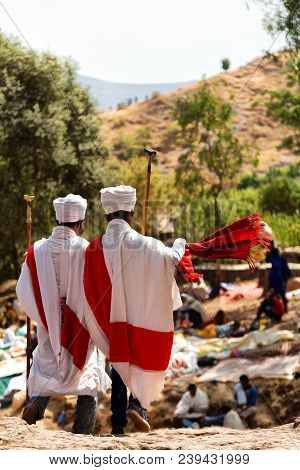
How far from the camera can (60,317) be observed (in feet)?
20.2

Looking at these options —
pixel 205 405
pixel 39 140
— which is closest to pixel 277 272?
pixel 205 405

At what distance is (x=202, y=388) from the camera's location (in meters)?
12.8

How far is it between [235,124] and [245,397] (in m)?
50.5

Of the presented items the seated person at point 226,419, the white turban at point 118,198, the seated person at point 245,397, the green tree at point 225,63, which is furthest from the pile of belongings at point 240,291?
the green tree at point 225,63

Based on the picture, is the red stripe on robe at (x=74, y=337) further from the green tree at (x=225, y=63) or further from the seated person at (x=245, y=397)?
the green tree at (x=225, y=63)

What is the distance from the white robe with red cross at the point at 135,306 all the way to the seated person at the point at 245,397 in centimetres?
608

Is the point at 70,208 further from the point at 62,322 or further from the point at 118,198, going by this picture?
the point at 62,322

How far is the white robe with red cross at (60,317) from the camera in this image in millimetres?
6121

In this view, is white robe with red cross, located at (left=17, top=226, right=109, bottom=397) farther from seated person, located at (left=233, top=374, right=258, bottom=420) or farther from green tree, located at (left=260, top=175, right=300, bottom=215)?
green tree, located at (left=260, top=175, right=300, bottom=215)

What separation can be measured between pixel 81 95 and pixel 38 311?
670 inches

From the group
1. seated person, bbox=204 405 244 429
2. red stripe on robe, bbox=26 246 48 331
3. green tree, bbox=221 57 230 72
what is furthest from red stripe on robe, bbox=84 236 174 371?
green tree, bbox=221 57 230 72

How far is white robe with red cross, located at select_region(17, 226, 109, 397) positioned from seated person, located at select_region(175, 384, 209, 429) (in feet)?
19.0

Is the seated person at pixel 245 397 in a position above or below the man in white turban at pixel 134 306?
below

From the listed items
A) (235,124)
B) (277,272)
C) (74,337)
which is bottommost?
(235,124)
